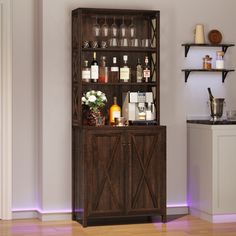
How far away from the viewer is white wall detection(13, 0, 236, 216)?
6.59 meters

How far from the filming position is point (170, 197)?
6988mm

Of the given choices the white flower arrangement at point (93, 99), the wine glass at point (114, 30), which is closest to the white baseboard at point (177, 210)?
the white flower arrangement at point (93, 99)

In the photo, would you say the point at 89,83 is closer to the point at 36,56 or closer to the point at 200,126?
the point at 36,56

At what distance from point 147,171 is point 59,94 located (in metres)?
1.16

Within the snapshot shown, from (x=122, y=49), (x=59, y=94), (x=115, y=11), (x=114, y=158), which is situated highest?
(x=115, y=11)

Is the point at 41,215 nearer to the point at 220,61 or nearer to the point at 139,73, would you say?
the point at 139,73

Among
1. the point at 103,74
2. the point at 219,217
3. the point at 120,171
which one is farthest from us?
the point at 103,74

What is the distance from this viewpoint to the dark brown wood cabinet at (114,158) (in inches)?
248

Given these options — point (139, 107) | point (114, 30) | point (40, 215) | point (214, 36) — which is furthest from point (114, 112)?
point (214, 36)

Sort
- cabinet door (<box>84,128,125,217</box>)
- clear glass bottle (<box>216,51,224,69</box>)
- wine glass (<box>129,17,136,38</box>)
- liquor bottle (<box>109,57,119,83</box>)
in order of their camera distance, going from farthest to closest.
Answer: clear glass bottle (<box>216,51,224,69</box>), wine glass (<box>129,17,136,38</box>), liquor bottle (<box>109,57,119,83</box>), cabinet door (<box>84,128,125,217</box>)

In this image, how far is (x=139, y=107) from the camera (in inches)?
262

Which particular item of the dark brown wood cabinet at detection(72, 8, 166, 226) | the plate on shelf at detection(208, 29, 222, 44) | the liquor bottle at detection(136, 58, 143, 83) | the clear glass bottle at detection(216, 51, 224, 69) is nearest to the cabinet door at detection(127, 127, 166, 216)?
the dark brown wood cabinet at detection(72, 8, 166, 226)

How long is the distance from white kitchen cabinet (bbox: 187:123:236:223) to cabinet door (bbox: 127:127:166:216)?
0.41 meters

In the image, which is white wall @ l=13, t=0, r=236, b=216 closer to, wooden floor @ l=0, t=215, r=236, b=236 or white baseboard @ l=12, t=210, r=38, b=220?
white baseboard @ l=12, t=210, r=38, b=220
